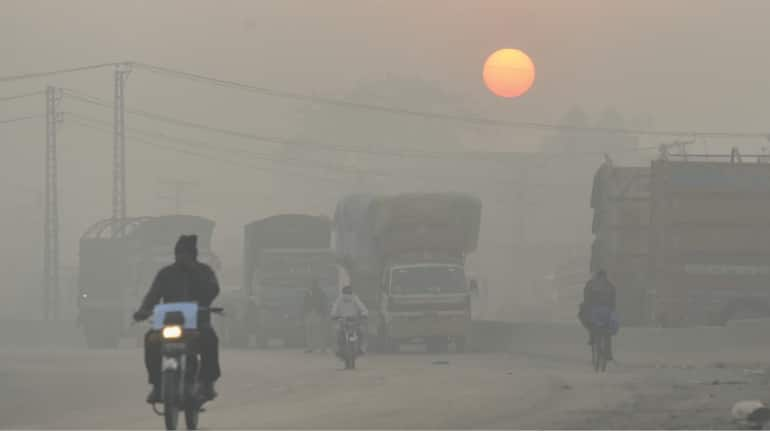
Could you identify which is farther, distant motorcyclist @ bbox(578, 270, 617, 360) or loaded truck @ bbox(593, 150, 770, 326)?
loaded truck @ bbox(593, 150, 770, 326)

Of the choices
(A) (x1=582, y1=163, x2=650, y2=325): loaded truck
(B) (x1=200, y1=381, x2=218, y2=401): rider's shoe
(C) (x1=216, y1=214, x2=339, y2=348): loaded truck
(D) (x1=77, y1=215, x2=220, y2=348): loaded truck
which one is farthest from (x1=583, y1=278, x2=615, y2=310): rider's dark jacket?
(D) (x1=77, y1=215, x2=220, y2=348): loaded truck

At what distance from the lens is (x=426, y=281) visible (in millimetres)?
40188

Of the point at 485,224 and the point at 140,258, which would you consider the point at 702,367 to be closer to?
the point at 140,258

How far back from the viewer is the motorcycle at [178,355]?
1230cm

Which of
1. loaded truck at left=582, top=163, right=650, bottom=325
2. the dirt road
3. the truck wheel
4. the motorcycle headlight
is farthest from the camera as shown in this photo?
the truck wheel

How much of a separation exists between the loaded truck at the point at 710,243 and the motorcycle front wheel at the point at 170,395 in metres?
22.1

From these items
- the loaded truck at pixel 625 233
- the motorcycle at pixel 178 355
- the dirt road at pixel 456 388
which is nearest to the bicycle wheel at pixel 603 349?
the dirt road at pixel 456 388

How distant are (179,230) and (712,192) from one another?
80.1 feet

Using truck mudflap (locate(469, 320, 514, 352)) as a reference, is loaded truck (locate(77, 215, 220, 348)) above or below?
above

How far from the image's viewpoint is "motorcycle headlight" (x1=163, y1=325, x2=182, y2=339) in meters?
12.3

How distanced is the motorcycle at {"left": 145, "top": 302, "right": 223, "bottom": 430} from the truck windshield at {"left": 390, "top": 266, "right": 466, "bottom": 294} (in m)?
27.5

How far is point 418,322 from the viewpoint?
1563 inches

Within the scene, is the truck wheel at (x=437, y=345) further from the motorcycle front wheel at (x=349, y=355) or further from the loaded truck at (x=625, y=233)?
the motorcycle front wheel at (x=349, y=355)

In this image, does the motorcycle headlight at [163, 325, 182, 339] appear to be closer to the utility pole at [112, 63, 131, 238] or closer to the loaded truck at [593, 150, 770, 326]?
the loaded truck at [593, 150, 770, 326]
